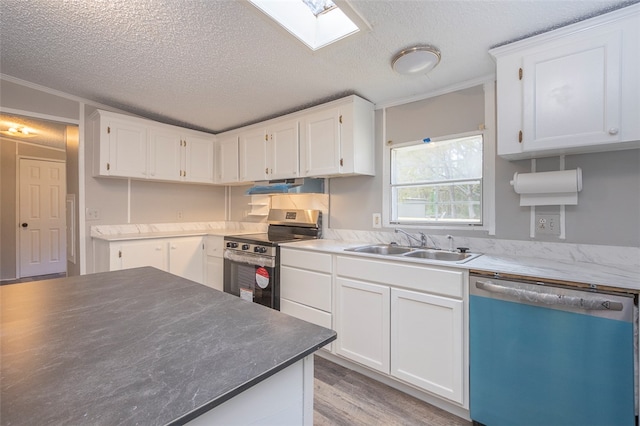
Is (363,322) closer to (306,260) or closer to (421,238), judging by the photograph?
(306,260)

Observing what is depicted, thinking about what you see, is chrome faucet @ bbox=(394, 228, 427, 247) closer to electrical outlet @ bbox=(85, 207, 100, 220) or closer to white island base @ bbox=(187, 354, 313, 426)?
white island base @ bbox=(187, 354, 313, 426)

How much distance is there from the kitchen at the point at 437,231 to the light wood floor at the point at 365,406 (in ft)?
3.92

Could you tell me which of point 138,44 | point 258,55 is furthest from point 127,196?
point 258,55

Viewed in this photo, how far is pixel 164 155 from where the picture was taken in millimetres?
3438

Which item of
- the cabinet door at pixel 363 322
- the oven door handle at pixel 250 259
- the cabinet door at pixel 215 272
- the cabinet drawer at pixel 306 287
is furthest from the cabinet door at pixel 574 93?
the cabinet door at pixel 215 272

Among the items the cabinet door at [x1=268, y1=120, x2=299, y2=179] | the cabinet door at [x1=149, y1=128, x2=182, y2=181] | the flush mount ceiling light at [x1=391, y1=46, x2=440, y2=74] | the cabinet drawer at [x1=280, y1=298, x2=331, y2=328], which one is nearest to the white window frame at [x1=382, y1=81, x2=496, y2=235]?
the flush mount ceiling light at [x1=391, y1=46, x2=440, y2=74]

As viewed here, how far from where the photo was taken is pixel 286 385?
74 centimetres

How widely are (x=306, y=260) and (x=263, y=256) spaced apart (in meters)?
0.52

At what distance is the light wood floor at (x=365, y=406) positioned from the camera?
1.73 meters

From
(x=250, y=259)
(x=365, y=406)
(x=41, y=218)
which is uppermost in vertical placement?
(x=41, y=218)

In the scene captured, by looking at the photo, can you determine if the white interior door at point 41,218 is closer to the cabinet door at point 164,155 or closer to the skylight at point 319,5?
the cabinet door at point 164,155

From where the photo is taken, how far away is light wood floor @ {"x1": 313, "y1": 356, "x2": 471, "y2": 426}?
1.73 metres

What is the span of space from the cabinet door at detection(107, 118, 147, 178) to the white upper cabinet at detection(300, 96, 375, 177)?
1.88 m

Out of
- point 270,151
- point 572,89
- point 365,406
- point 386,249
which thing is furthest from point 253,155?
point 572,89
